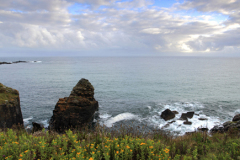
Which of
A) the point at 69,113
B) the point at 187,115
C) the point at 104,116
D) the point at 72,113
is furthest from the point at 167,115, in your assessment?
the point at 69,113

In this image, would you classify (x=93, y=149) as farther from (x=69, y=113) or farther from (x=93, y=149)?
(x=69, y=113)

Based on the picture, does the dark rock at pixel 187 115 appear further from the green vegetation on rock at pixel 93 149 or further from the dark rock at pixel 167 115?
the green vegetation on rock at pixel 93 149

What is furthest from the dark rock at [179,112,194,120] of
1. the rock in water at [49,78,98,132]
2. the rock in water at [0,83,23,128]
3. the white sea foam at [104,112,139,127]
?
the rock in water at [0,83,23,128]

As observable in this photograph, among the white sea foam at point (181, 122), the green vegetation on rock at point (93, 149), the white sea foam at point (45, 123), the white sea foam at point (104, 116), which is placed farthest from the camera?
the white sea foam at point (104, 116)

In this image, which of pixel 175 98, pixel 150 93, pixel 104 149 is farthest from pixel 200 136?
pixel 150 93

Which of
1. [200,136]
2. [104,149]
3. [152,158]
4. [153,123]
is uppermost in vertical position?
[104,149]

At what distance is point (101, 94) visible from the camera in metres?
36.9

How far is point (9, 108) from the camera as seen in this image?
16578 mm

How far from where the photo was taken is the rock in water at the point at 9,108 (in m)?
15.8

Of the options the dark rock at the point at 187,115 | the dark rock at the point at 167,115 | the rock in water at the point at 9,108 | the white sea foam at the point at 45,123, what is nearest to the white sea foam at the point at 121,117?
the dark rock at the point at 167,115

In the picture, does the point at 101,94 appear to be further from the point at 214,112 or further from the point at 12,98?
the point at 214,112

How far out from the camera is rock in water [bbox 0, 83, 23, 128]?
15781mm

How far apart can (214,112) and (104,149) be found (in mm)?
26244

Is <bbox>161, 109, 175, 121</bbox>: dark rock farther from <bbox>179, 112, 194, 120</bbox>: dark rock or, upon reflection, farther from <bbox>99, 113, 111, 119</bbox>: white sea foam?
<bbox>99, 113, 111, 119</bbox>: white sea foam
